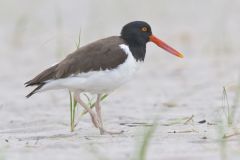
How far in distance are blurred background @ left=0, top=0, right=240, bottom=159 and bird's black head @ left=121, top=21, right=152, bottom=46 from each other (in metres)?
0.44

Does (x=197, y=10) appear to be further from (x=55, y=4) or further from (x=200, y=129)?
(x=200, y=129)

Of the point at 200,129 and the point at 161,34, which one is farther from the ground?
the point at 161,34

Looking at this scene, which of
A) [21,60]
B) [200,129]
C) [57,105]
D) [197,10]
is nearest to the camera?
[200,129]

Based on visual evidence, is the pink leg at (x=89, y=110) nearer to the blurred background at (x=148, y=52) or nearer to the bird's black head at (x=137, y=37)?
the blurred background at (x=148, y=52)

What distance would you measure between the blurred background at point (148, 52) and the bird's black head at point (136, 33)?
0.44 metres

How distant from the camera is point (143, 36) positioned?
710 cm

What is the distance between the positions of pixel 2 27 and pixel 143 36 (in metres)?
7.12

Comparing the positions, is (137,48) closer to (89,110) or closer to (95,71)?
(95,71)

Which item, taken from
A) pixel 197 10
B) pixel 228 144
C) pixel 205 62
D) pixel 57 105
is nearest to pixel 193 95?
pixel 57 105

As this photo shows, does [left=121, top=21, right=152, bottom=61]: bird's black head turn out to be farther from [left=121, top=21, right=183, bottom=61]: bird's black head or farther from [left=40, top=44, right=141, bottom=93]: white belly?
[left=40, top=44, right=141, bottom=93]: white belly

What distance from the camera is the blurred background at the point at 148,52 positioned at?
315 inches

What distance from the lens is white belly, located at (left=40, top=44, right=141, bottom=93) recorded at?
255 inches

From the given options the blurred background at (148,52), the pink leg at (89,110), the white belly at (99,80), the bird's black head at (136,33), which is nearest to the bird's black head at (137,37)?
the bird's black head at (136,33)

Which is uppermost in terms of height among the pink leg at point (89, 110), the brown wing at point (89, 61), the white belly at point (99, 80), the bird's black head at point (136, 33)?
the bird's black head at point (136, 33)
